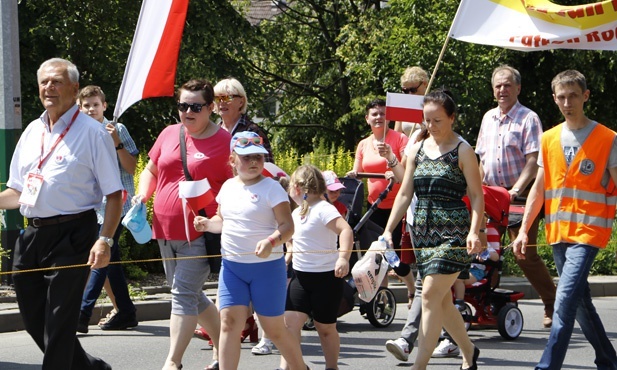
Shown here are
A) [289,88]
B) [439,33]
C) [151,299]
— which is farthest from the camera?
[289,88]

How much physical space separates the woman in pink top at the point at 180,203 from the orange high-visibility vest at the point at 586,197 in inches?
83.5

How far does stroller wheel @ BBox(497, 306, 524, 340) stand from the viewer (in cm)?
951

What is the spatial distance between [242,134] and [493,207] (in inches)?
108

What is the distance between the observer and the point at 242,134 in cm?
707

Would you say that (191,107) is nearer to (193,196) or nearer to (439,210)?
(193,196)

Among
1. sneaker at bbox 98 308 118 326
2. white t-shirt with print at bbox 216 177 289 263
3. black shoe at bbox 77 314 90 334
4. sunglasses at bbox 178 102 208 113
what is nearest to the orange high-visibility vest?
white t-shirt with print at bbox 216 177 289 263

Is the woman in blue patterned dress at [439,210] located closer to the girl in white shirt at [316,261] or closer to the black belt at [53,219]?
the girl in white shirt at [316,261]

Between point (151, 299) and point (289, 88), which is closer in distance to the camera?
point (151, 299)

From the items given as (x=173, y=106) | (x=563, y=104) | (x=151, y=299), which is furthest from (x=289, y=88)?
(x=563, y=104)

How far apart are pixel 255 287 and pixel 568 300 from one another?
6.17 ft

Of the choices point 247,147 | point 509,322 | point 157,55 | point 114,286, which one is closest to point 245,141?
point 247,147

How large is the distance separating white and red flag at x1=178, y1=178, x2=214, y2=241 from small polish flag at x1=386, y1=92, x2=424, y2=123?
91.3 inches

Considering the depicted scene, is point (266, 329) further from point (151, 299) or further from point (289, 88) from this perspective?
point (289, 88)

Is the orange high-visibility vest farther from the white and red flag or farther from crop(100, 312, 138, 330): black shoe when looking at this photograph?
crop(100, 312, 138, 330): black shoe
